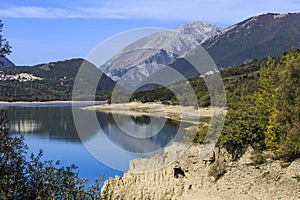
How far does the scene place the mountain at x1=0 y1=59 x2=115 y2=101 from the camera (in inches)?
4701

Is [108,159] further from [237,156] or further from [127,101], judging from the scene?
[127,101]

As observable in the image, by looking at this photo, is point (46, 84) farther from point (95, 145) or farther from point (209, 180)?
point (209, 180)

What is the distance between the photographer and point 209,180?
1560 cm

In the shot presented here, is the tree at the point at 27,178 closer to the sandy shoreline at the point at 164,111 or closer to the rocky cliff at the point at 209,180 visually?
the rocky cliff at the point at 209,180

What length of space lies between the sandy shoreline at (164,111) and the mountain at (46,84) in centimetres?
1095

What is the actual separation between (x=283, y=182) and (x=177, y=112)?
55.5 m

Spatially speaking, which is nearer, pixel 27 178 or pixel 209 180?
pixel 27 178

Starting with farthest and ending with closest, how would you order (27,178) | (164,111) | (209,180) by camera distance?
1. (164,111)
2. (209,180)
3. (27,178)

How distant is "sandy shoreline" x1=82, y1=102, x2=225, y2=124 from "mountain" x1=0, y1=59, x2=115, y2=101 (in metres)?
10.9

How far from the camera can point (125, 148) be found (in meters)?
29.4

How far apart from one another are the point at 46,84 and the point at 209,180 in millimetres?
146805

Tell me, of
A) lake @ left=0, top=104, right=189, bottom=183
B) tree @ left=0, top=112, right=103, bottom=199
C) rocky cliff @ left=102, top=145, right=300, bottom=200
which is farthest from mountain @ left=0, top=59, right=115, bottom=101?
tree @ left=0, top=112, right=103, bottom=199

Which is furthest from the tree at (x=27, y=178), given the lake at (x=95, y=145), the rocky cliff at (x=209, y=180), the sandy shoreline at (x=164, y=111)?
the sandy shoreline at (x=164, y=111)

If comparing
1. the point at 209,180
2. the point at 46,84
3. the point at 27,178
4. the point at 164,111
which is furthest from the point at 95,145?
the point at 46,84
